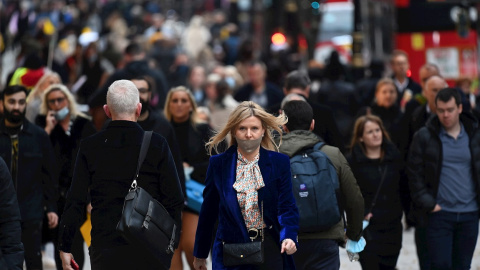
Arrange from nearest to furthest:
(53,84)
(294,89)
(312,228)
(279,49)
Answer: (312,228) → (294,89) → (53,84) → (279,49)

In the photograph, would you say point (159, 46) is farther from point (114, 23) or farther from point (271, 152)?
point (271, 152)

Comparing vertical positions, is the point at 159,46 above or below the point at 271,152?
above

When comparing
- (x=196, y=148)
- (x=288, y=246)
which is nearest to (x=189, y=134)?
(x=196, y=148)

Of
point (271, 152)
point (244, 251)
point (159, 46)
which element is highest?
point (159, 46)

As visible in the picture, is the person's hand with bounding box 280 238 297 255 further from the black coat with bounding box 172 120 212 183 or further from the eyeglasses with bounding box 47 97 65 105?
the eyeglasses with bounding box 47 97 65 105

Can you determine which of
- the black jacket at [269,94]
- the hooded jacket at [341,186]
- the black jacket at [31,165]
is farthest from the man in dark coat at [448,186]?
the black jacket at [269,94]

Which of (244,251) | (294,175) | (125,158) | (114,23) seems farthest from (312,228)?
(114,23)

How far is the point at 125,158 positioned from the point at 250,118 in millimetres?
833

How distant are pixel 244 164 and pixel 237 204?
28cm

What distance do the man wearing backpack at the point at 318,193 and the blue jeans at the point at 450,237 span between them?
1342 mm

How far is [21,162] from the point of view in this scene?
31.6 ft

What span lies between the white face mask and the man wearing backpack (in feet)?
2.23

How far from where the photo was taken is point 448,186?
31.5 feet

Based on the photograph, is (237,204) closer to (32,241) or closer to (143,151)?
(143,151)
